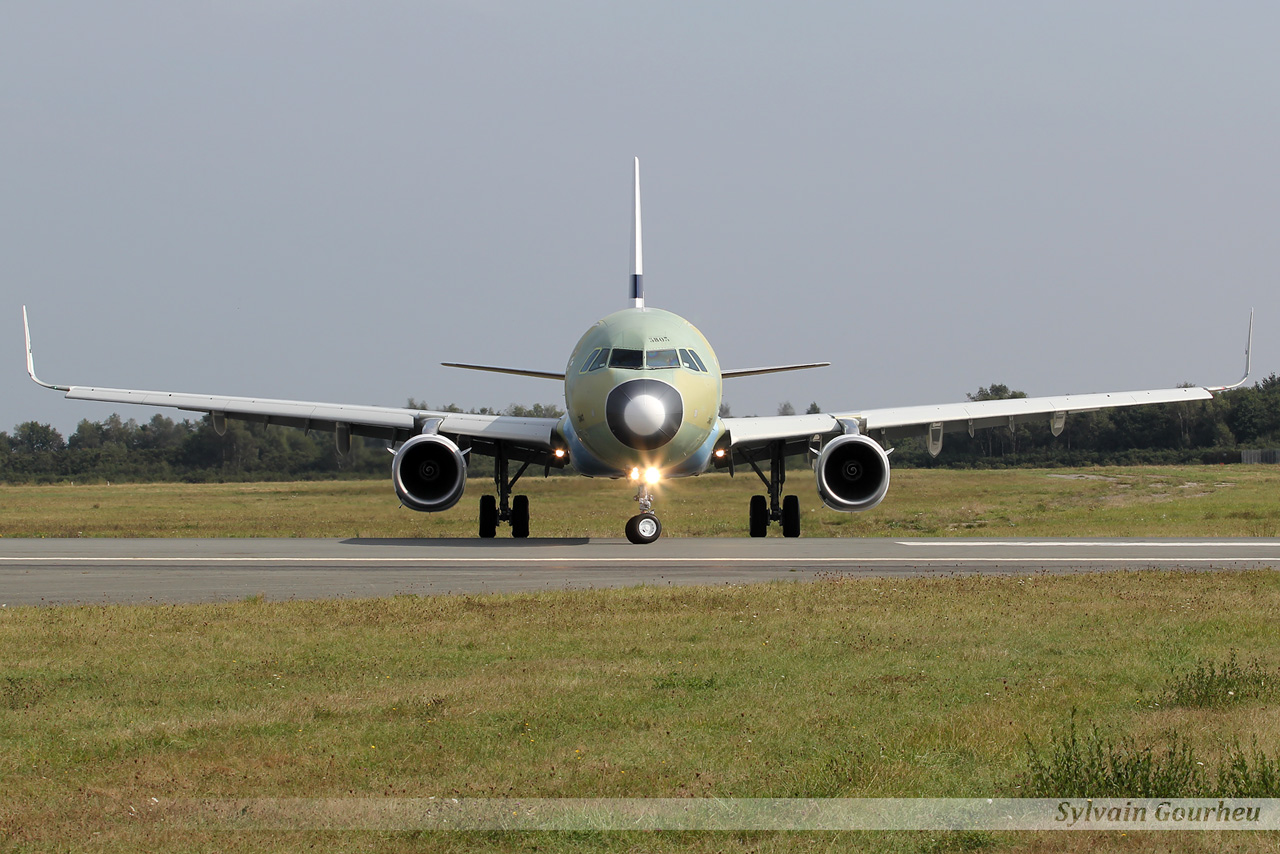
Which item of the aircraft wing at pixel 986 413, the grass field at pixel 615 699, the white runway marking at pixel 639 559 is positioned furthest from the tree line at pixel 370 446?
the grass field at pixel 615 699

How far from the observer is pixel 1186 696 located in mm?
7934

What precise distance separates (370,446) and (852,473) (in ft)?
74.9

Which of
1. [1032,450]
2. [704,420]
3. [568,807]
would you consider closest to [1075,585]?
[704,420]

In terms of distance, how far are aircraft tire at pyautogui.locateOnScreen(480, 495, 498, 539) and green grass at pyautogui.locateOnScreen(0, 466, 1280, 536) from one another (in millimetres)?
2911

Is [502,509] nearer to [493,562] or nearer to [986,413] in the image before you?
[493,562]

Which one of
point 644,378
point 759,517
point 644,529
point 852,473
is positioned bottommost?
point 644,529

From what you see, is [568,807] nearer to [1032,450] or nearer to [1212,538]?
[1212,538]

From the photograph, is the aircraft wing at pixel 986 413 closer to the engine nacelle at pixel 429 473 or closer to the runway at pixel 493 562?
the runway at pixel 493 562

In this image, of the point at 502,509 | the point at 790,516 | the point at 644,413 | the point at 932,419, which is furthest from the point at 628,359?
the point at 932,419

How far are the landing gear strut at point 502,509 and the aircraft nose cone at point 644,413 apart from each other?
19.5 feet

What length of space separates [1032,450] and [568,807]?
236ft

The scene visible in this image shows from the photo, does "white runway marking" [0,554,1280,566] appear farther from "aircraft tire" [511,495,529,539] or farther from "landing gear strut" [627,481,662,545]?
"aircraft tire" [511,495,529,539]

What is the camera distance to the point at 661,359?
72.3 ft

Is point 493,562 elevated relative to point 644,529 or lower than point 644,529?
lower
